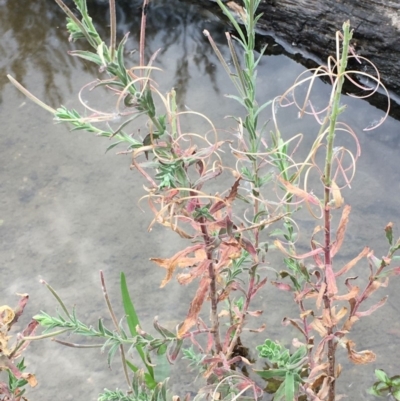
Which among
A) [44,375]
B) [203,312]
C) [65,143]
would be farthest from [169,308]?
[65,143]

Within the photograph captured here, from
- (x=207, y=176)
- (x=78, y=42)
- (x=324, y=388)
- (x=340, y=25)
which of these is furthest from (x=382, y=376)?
(x=78, y=42)

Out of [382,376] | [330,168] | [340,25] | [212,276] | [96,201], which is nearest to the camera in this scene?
[330,168]

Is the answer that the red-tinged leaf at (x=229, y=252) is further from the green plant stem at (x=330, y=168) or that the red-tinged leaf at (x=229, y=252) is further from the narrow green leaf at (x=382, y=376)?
the narrow green leaf at (x=382, y=376)

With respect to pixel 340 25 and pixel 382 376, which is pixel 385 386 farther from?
pixel 340 25

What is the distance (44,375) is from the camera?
1.71 metres

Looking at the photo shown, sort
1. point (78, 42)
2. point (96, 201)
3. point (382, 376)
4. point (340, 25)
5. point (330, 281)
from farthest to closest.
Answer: point (78, 42)
point (340, 25)
point (96, 201)
point (382, 376)
point (330, 281)

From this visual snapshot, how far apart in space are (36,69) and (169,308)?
167 centimetres

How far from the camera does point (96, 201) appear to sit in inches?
87.6

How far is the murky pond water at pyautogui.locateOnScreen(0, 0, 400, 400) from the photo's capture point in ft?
5.71

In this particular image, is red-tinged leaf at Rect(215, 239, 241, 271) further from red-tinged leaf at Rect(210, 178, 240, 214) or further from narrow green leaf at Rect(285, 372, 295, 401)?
narrow green leaf at Rect(285, 372, 295, 401)

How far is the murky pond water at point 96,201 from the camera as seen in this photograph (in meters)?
1.74

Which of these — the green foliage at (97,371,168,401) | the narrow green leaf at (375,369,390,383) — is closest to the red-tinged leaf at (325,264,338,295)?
the green foliage at (97,371,168,401)

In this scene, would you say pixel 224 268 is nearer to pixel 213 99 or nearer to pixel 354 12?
pixel 213 99

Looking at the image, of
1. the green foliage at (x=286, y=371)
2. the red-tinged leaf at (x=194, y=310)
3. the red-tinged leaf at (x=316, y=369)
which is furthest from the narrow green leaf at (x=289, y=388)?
the red-tinged leaf at (x=194, y=310)
